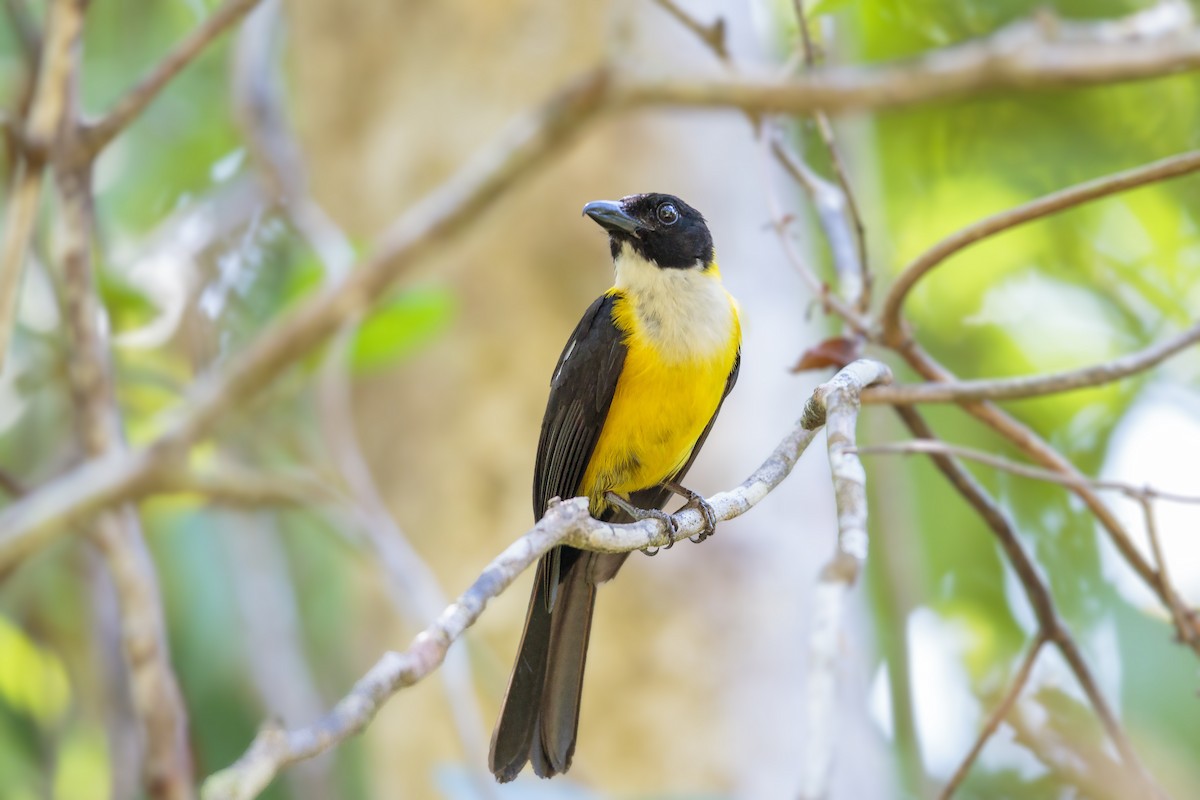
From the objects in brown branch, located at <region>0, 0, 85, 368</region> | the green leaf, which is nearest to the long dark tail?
the green leaf

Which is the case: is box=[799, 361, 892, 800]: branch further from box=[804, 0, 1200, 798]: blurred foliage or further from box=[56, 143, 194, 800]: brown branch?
box=[804, 0, 1200, 798]: blurred foliage

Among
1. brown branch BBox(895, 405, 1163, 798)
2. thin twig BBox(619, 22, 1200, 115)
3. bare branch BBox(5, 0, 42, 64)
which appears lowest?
brown branch BBox(895, 405, 1163, 798)

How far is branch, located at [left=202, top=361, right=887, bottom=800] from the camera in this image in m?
1.21

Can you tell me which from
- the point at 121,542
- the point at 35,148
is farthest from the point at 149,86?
the point at 121,542

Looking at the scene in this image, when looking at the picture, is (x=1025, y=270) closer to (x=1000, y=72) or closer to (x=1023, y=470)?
(x=1023, y=470)

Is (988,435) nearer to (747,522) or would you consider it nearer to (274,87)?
(747,522)

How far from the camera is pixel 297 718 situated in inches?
168

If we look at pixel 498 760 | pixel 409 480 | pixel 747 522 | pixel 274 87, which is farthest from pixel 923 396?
pixel 274 87

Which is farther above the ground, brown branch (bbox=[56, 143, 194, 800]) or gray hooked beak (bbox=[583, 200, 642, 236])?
gray hooked beak (bbox=[583, 200, 642, 236])

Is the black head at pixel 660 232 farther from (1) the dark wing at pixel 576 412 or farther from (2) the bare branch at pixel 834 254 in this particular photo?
(2) the bare branch at pixel 834 254

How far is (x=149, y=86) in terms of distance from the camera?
3.29 meters

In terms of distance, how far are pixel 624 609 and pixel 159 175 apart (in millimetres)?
4542

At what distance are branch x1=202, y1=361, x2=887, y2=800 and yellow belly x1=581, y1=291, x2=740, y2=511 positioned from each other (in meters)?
0.67

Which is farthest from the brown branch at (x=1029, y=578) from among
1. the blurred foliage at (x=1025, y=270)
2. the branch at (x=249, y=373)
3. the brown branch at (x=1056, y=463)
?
the blurred foliage at (x=1025, y=270)
